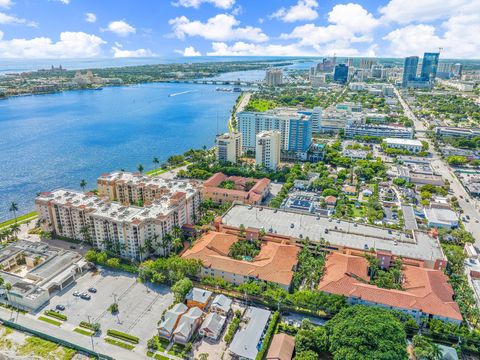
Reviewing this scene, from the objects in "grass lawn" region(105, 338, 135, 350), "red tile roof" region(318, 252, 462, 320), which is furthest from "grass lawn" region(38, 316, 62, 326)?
"red tile roof" region(318, 252, 462, 320)

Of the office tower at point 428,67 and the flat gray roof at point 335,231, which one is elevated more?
the office tower at point 428,67

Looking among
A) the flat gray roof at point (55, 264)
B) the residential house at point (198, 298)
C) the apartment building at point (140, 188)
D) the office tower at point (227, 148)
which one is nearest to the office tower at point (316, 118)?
the office tower at point (227, 148)

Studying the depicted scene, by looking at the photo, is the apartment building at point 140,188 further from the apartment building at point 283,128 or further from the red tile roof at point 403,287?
the apartment building at point 283,128

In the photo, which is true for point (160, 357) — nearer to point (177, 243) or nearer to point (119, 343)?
point (119, 343)

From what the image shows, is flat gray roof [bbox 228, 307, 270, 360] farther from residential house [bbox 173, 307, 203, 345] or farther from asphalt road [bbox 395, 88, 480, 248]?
asphalt road [bbox 395, 88, 480, 248]

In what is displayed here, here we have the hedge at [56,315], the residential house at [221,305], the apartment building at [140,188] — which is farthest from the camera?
the apartment building at [140,188]

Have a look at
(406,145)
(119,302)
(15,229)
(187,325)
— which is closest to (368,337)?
(187,325)
